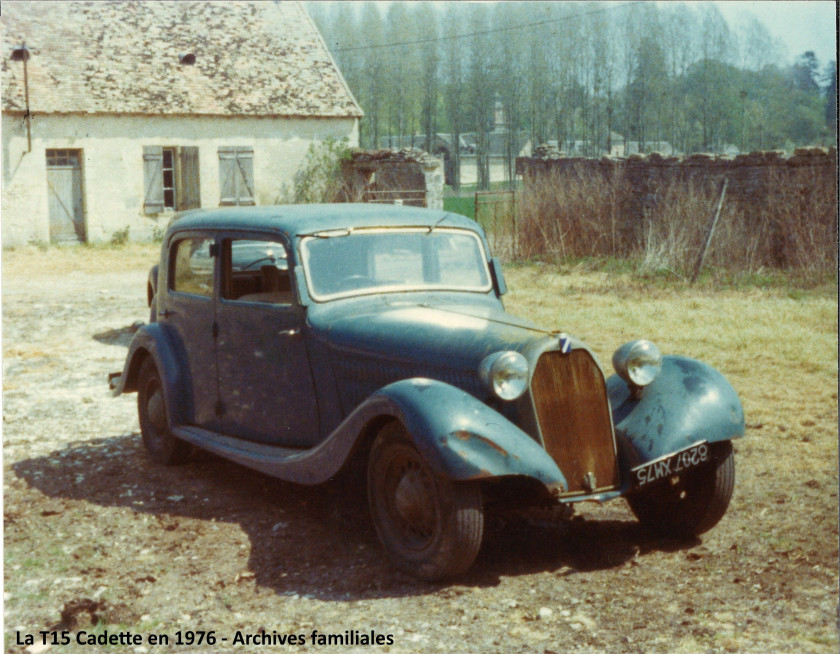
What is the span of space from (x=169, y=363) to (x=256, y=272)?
36.7 inches

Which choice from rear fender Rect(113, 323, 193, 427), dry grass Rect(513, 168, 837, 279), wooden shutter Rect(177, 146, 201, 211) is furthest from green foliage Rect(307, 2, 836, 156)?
rear fender Rect(113, 323, 193, 427)

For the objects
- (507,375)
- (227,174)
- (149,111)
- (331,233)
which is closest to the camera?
(507,375)

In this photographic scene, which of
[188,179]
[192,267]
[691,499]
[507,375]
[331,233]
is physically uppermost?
[188,179]

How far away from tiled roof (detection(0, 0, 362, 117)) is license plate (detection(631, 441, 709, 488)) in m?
17.8

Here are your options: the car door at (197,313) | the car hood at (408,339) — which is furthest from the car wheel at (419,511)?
the car door at (197,313)

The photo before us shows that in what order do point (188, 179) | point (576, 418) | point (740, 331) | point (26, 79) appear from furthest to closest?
1. point (188, 179)
2. point (26, 79)
3. point (740, 331)
4. point (576, 418)

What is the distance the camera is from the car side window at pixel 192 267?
5500 millimetres

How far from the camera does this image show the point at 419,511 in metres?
3.96

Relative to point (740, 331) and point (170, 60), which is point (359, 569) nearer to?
point (740, 331)

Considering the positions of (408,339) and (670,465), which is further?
(408,339)

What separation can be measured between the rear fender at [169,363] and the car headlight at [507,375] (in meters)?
2.42

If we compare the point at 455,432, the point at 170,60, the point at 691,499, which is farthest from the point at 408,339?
the point at 170,60

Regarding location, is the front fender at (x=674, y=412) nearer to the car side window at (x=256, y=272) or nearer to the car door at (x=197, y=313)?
the car side window at (x=256, y=272)

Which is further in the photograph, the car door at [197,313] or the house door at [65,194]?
the house door at [65,194]
